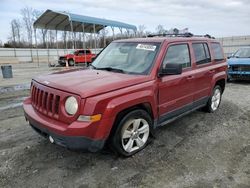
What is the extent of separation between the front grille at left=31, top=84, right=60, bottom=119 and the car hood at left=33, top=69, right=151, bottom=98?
136mm

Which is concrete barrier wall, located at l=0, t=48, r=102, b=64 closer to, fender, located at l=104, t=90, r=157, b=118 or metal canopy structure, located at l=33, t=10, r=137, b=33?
metal canopy structure, located at l=33, t=10, r=137, b=33

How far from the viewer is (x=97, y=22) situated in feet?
73.0

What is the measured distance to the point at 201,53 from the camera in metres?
5.50

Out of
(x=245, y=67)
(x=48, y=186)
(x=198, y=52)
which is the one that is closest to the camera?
(x=48, y=186)

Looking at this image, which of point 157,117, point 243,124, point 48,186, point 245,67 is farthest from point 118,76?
point 245,67

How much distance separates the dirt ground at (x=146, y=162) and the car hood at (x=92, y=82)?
1.17 meters

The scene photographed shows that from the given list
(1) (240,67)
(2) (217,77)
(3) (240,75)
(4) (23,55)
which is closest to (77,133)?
(2) (217,77)

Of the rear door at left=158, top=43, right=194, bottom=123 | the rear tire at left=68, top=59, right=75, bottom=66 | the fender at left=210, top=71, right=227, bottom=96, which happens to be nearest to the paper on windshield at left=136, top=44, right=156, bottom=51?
the rear door at left=158, top=43, right=194, bottom=123

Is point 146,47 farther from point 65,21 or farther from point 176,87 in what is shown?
point 65,21

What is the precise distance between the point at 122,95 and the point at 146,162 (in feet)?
3.69

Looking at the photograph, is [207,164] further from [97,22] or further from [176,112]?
[97,22]

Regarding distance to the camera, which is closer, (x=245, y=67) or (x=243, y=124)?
(x=243, y=124)

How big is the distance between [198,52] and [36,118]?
3589 mm

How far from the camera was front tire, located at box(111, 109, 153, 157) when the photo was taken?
366 centimetres
